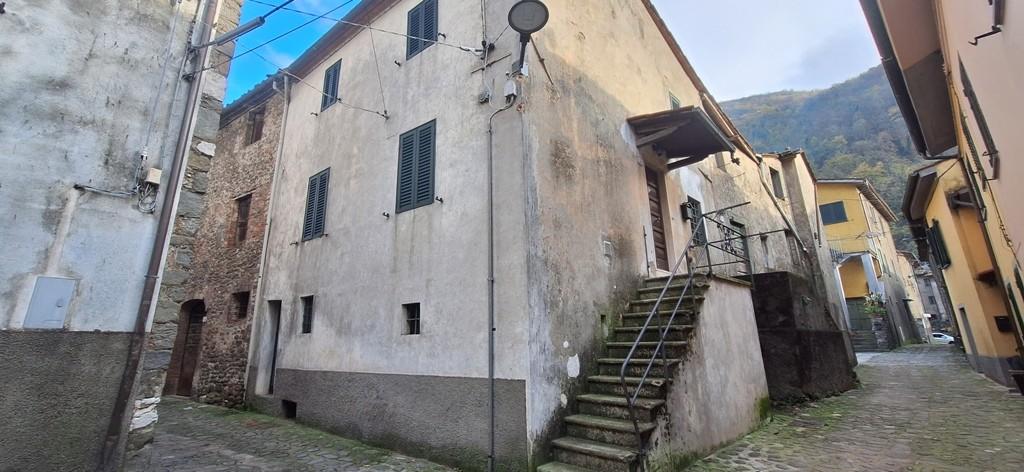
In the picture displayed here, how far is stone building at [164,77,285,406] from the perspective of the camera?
1034 centimetres

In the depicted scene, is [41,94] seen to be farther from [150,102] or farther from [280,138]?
[280,138]

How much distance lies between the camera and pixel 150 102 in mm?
4293

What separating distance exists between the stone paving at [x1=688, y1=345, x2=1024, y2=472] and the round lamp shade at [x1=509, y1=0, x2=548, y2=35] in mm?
5787

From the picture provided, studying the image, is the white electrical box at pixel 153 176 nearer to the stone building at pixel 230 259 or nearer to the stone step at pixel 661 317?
the stone step at pixel 661 317

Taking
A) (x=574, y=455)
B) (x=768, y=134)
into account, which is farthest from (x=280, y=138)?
(x=768, y=134)

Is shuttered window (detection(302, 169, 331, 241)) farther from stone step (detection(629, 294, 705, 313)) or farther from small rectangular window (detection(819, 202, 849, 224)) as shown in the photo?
small rectangular window (detection(819, 202, 849, 224))

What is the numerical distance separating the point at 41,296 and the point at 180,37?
9.45ft

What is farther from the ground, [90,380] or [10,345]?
[10,345]

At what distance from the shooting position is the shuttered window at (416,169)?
279 inches

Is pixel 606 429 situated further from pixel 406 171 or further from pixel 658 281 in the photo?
pixel 406 171

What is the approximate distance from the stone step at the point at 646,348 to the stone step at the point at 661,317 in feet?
1.11

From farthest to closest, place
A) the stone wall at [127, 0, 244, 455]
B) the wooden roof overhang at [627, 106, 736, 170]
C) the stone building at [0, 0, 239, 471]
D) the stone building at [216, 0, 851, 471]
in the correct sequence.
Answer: the wooden roof overhang at [627, 106, 736, 170] → the stone building at [216, 0, 851, 471] → the stone wall at [127, 0, 244, 455] → the stone building at [0, 0, 239, 471]

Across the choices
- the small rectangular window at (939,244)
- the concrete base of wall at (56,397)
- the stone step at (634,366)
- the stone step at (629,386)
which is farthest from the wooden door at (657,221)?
the small rectangular window at (939,244)

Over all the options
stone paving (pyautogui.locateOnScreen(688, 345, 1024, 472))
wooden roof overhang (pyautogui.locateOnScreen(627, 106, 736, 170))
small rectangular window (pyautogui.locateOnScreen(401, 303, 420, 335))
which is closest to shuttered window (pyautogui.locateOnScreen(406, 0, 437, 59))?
wooden roof overhang (pyautogui.locateOnScreen(627, 106, 736, 170))
